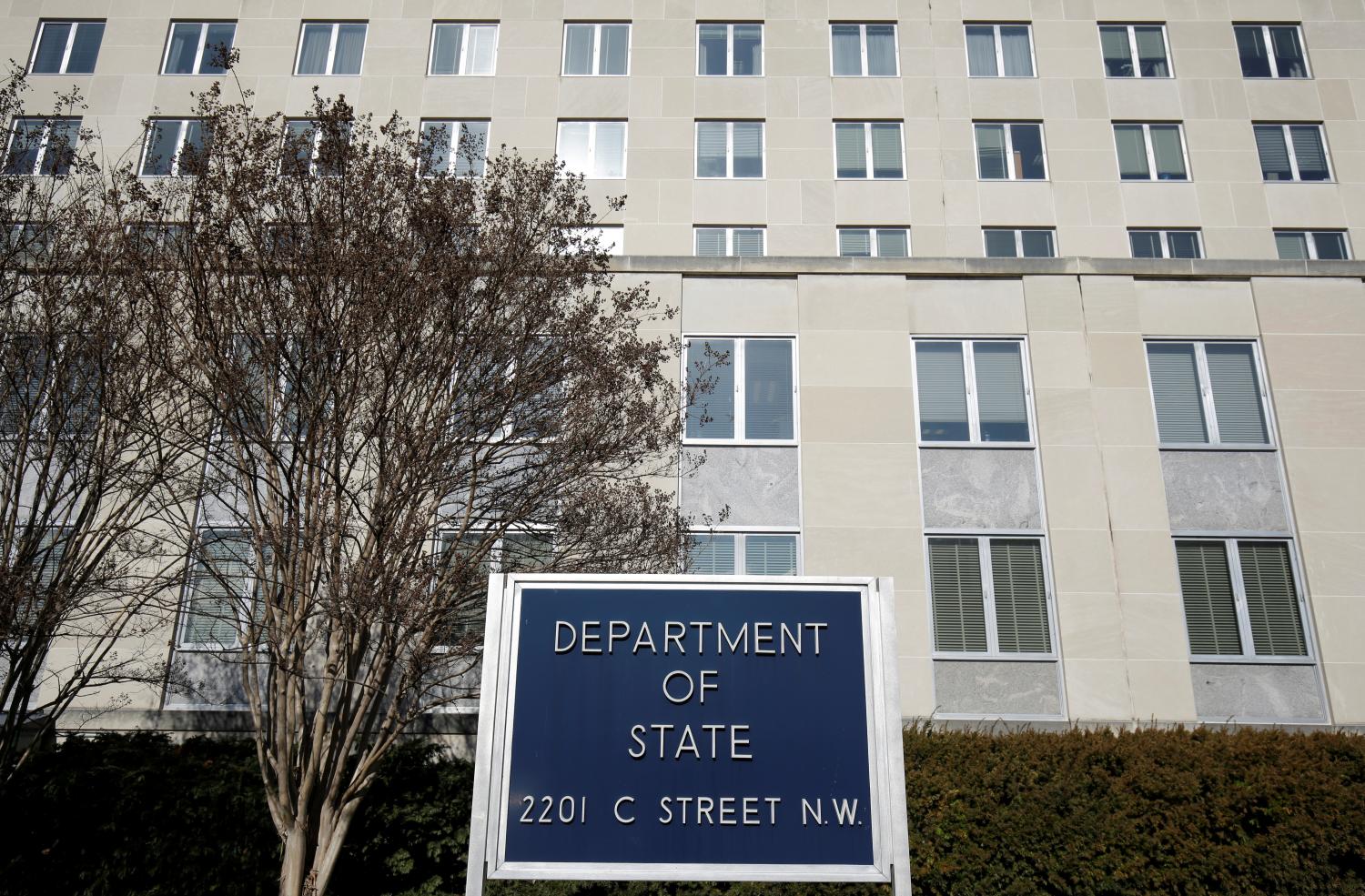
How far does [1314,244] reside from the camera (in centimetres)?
2184

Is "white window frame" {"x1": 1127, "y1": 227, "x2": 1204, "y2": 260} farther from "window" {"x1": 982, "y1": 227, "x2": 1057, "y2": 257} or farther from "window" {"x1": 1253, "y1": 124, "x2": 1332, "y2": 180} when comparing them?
"window" {"x1": 1253, "y1": 124, "x2": 1332, "y2": 180}

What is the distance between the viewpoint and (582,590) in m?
5.65

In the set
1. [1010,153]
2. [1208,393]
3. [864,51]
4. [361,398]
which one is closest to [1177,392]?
[1208,393]

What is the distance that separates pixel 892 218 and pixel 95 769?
17.6m

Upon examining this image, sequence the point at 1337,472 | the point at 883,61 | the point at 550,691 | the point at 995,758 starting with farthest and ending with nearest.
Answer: the point at 883,61 < the point at 1337,472 < the point at 995,758 < the point at 550,691

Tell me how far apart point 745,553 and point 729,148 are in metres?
10.4

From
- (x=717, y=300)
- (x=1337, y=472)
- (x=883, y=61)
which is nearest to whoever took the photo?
(x=1337, y=472)

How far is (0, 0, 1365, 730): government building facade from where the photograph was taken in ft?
52.0

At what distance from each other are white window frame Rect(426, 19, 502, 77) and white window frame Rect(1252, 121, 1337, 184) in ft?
57.1

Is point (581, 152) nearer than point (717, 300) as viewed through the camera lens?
No

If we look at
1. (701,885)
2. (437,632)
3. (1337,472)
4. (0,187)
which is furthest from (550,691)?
(1337,472)

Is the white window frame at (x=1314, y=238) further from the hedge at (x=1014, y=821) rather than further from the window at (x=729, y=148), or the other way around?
the hedge at (x=1014, y=821)

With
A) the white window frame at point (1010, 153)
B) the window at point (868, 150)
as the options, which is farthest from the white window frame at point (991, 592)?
the window at point (868, 150)

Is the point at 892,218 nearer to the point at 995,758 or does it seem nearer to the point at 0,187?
the point at 995,758
